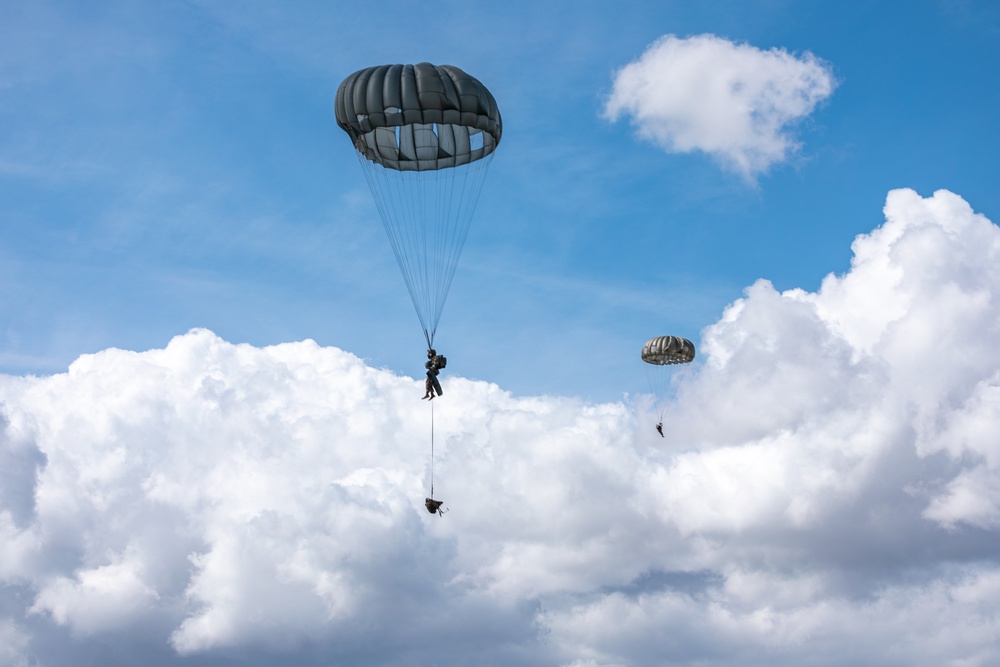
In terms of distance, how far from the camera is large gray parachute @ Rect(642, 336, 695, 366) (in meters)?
101

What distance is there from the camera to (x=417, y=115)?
58500 mm

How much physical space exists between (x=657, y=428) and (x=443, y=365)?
132 feet

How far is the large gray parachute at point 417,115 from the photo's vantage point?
58469mm

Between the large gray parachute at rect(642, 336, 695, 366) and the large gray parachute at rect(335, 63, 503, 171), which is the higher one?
the large gray parachute at rect(642, 336, 695, 366)

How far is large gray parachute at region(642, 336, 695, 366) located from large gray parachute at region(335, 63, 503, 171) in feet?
135

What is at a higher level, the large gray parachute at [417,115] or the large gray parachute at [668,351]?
the large gray parachute at [668,351]

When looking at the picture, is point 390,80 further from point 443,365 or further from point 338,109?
point 443,365

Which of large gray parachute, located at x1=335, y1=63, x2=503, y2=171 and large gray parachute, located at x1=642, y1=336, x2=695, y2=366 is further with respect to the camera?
large gray parachute, located at x1=642, y1=336, x2=695, y2=366

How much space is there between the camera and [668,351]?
100438mm

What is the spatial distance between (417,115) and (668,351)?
156 ft

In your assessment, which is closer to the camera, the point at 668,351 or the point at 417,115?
the point at 417,115

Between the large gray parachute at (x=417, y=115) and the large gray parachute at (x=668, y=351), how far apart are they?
4127cm

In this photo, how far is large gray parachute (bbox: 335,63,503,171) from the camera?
58469 millimetres

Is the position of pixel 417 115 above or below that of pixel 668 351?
below
